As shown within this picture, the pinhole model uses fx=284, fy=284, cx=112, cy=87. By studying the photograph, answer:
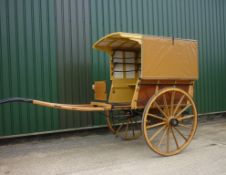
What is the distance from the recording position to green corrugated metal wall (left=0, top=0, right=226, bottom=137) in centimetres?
588

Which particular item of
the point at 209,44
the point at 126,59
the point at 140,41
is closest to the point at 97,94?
the point at 126,59

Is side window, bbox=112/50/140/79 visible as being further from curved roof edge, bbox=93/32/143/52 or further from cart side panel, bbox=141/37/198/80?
cart side panel, bbox=141/37/198/80

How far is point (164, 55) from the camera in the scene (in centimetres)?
498

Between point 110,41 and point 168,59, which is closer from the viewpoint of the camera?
point 168,59

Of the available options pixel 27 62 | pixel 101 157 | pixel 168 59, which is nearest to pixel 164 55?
pixel 168 59

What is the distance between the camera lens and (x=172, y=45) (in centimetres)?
508

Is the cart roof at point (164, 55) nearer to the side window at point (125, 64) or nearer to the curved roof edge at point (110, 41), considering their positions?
the curved roof edge at point (110, 41)

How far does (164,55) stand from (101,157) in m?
2.09

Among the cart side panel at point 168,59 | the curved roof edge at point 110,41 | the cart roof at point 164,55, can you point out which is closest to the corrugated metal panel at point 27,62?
the curved roof edge at point 110,41

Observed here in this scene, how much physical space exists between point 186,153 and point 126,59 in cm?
231

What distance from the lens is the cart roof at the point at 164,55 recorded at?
4.81m

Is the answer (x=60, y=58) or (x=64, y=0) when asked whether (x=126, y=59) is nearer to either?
(x=60, y=58)

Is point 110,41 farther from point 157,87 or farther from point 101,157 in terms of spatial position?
point 101,157

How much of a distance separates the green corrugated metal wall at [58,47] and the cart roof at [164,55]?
4.23ft
